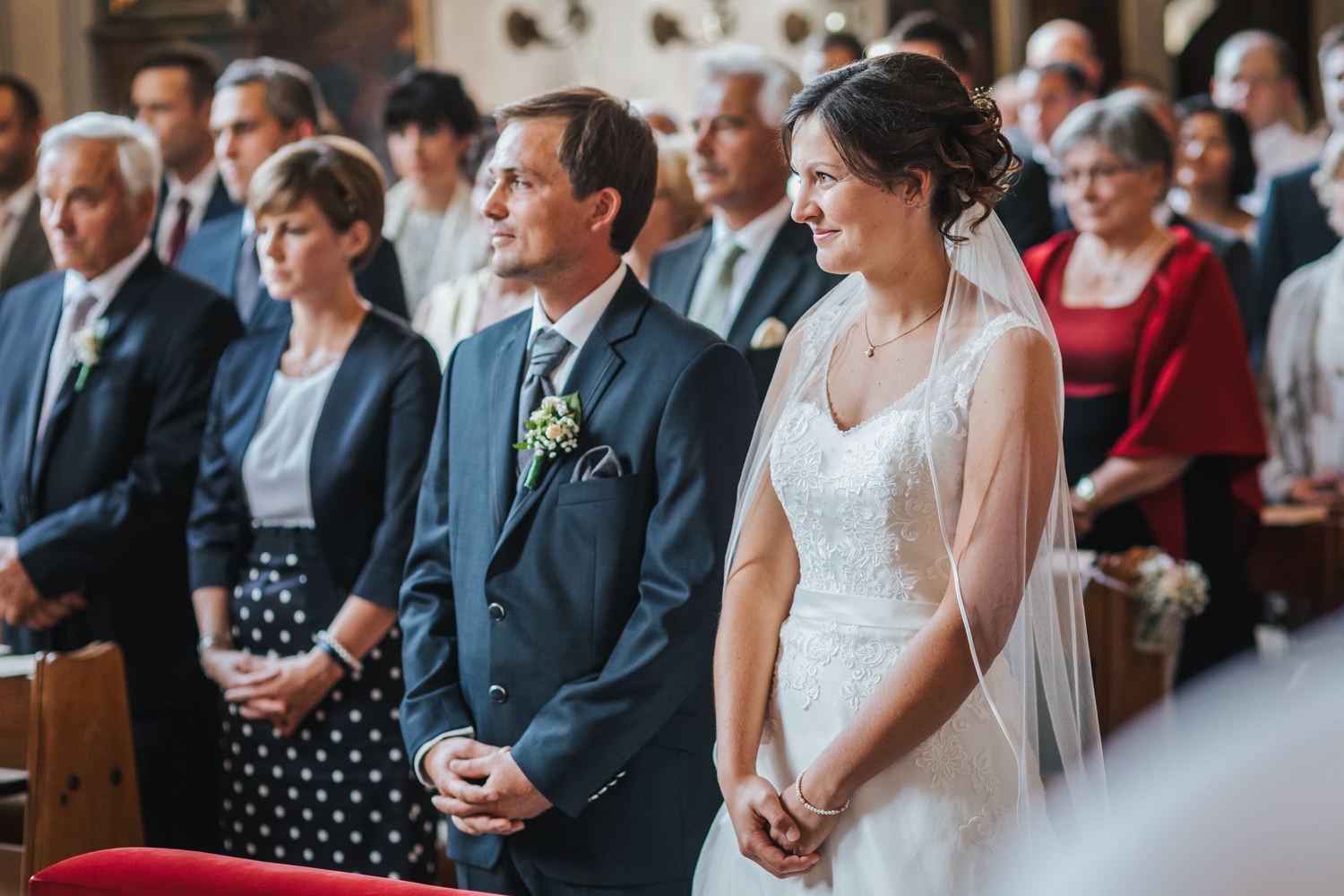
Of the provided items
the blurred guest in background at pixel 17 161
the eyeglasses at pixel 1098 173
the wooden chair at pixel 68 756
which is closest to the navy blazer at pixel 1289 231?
the eyeglasses at pixel 1098 173

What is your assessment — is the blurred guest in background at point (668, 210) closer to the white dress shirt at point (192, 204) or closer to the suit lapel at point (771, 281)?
the suit lapel at point (771, 281)

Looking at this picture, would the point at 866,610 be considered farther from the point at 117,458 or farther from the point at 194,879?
the point at 117,458

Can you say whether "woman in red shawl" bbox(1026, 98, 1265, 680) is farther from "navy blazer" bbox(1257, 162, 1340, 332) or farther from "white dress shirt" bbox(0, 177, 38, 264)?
"white dress shirt" bbox(0, 177, 38, 264)

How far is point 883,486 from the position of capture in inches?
83.0

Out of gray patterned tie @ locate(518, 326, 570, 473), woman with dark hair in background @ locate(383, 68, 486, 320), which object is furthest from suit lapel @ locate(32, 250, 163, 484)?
woman with dark hair in background @ locate(383, 68, 486, 320)

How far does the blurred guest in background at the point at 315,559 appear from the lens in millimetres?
3121

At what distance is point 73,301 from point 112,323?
170mm

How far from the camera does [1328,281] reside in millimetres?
5352

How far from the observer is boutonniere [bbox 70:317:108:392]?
143 inches

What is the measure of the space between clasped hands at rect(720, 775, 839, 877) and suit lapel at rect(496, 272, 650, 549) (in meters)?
0.65

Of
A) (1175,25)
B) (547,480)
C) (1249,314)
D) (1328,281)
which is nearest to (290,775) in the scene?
(547,480)

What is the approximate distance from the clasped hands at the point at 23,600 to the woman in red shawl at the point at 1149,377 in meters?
2.65

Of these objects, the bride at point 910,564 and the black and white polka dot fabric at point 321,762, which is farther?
the black and white polka dot fabric at point 321,762

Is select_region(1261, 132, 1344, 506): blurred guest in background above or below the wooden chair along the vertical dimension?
above
